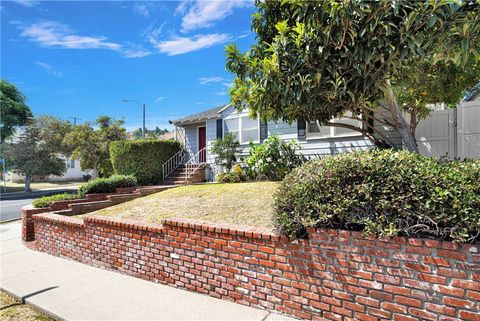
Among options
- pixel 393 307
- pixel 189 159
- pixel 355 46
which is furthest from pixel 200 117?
pixel 393 307

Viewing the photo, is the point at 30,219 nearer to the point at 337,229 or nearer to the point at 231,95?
the point at 231,95

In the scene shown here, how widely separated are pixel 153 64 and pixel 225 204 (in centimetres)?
1042

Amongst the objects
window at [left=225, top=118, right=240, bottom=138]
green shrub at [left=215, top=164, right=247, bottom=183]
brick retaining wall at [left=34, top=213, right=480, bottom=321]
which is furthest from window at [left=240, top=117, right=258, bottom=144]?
brick retaining wall at [left=34, top=213, right=480, bottom=321]

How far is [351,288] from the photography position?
289cm

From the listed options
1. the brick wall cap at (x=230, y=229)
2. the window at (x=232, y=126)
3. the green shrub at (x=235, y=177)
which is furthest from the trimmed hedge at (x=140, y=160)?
the brick wall cap at (x=230, y=229)

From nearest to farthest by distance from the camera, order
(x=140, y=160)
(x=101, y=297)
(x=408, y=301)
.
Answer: (x=408, y=301)
(x=101, y=297)
(x=140, y=160)

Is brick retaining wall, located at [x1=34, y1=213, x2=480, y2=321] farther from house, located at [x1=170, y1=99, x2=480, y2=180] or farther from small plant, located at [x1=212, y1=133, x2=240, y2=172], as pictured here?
small plant, located at [x1=212, y1=133, x2=240, y2=172]

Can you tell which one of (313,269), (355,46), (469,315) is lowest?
(469,315)

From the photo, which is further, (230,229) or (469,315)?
(230,229)

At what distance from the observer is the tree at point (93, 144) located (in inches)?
851

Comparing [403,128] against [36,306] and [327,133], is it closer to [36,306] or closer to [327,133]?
A: [327,133]

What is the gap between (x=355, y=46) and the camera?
3670 millimetres

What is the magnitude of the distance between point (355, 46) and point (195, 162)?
12.8 m

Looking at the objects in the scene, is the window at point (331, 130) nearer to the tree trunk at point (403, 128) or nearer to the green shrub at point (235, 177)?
the green shrub at point (235, 177)
